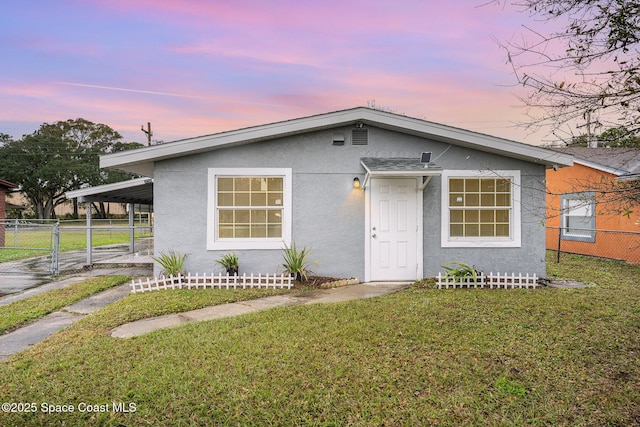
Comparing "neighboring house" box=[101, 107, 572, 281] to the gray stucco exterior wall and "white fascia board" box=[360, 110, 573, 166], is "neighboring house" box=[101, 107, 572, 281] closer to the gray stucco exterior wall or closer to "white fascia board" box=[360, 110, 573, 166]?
the gray stucco exterior wall

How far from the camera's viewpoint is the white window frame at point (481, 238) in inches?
326

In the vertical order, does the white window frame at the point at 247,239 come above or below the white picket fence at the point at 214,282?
above

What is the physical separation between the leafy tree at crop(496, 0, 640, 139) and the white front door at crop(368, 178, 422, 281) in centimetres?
461

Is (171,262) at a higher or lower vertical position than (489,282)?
Answer: higher

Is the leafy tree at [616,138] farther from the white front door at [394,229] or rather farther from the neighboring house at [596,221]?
the neighboring house at [596,221]

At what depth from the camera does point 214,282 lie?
7766mm

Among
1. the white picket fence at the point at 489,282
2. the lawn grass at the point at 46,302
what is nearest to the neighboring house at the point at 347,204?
the white picket fence at the point at 489,282

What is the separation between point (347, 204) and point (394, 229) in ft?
3.87

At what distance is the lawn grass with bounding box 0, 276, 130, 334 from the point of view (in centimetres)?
570

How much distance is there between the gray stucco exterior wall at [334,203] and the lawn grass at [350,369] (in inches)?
96.4

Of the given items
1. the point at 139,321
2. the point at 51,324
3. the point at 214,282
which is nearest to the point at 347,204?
the point at 214,282

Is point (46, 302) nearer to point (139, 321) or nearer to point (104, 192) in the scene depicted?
point (139, 321)

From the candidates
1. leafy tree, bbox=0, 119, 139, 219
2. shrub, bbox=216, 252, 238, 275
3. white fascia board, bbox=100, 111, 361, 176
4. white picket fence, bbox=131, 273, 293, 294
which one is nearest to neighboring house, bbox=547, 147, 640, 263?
white fascia board, bbox=100, 111, 361, 176

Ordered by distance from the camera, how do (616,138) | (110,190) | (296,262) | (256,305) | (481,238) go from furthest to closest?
(110,190), (481,238), (296,262), (256,305), (616,138)
